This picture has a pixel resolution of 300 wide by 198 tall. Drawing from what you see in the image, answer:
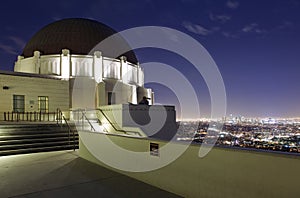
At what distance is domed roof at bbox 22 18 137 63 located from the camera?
27.4 metres

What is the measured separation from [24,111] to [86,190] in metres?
17.0

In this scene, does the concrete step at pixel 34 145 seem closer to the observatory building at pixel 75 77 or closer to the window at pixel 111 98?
the observatory building at pixel 75 77

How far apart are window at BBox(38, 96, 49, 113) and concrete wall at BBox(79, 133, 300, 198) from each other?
17.3 metres

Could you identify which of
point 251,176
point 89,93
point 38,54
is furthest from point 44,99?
point 251,176

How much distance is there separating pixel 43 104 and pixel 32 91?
1474 mm

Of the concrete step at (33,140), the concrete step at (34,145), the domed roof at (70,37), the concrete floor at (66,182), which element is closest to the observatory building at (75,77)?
the domed roof at (70,37)

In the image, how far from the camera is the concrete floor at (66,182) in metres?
4.64

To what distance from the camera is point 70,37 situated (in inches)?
1115

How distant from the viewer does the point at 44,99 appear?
20.1m

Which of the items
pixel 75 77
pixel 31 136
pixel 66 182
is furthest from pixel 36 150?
pixel 75 77

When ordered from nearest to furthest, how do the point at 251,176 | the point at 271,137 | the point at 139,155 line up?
1. the point at 251,176
2. the point at 139,155
3. the point at 271,137

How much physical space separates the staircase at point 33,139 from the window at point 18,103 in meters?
8.13

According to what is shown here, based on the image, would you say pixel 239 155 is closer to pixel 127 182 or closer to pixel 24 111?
pixel 127 182

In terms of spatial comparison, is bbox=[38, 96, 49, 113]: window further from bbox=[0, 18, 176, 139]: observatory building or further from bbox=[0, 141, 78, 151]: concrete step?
bbox=[0, 141, 78, 151]: concrete step
